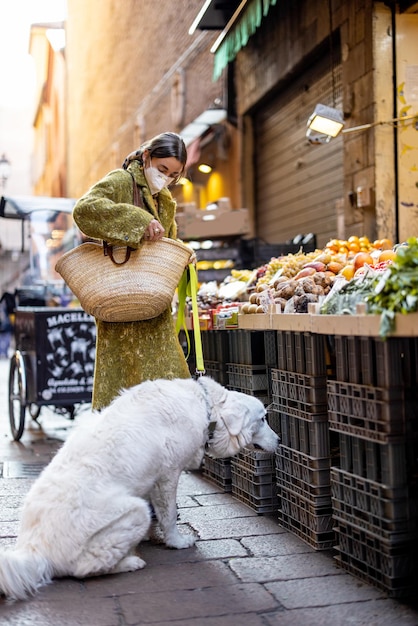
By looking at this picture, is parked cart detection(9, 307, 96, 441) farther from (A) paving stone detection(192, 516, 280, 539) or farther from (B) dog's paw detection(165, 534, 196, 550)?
(B) dog's paw detection(165, 534, 196, 550)

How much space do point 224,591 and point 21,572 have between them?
0.91 m

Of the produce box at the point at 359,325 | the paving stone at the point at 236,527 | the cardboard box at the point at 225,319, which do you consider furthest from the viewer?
the cardboard box at the point at 225,319

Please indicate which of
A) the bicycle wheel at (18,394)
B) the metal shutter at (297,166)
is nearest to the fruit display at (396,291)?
the bicycle wheel at (18,394)

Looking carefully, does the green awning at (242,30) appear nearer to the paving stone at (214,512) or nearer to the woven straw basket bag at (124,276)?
the woven straw basket bag at (124,276)

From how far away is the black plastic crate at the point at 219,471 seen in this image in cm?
577

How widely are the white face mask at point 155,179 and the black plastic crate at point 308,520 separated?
6.08ft

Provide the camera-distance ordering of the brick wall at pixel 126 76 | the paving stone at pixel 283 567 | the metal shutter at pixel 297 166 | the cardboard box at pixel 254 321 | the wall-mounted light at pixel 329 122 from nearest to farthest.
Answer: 1. the paving stone at pixel 283 567
2. the cardboard box at pixel 254 321
3. the wall-mounted light at pixel 329 122
4. the metal shutter at pixel 297 166
5. the brick wall at pixel 126 76

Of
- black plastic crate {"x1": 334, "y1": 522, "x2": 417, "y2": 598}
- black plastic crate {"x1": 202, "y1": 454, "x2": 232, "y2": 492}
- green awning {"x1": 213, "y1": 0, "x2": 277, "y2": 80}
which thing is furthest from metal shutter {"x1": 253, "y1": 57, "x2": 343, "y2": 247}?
black plastic crate {"x1": 334, "y1": 522, "x2": 417, "y2": 598}

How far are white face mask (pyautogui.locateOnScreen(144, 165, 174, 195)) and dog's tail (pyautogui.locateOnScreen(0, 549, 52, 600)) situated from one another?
2.05 meters

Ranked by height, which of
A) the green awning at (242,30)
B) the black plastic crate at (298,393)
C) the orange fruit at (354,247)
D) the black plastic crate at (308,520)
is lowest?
the black plastic crate at (308,520)

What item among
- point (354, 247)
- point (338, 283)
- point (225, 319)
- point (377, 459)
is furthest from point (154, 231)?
point (354, 247)

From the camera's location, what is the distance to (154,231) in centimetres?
427

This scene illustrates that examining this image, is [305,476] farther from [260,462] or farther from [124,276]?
[124,276]

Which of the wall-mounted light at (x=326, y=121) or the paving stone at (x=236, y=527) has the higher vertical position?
the wall-mounted light at (x=326, y=121)
